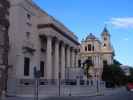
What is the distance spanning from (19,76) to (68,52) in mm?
22785

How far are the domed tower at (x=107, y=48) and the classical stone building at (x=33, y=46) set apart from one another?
65369 mm

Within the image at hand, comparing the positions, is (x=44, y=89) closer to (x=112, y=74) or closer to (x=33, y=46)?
(x=33, y=46)

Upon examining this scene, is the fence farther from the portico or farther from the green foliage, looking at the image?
the green foliage

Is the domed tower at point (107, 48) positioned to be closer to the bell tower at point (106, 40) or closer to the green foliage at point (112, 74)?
the bell tower at point (106, 40)

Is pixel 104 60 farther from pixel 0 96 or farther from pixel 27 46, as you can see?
pixel 0 96

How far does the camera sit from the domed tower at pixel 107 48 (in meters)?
135

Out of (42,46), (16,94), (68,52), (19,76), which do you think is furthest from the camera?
(68,52)

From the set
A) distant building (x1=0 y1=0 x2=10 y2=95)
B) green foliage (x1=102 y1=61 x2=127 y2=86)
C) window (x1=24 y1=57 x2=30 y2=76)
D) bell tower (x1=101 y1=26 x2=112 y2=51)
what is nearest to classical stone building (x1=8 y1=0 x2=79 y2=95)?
window (x1=24 y1=57 x2=30 y2=76)

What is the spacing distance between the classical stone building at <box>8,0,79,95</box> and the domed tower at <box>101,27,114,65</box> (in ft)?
214

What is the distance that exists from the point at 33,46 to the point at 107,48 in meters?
84.2

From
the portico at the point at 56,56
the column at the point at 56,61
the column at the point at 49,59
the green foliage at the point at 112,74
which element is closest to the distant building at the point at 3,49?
the column at the point at 49,59

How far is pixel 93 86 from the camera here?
6656 centimetres

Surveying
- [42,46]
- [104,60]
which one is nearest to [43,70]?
[42,46]

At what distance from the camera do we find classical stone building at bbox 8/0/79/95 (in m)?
49.3
